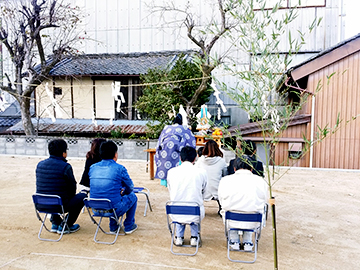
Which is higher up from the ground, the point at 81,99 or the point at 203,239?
the point at 81,99

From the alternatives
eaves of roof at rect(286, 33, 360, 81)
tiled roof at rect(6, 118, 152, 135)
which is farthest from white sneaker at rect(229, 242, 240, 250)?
tiled roof at rect(6, 118, 152, 135)

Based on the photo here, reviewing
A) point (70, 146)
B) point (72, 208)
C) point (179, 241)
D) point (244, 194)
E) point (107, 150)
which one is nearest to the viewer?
point (244, 194)

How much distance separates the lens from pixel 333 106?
9859 millimetres

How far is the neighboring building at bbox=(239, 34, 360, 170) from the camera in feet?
31.4

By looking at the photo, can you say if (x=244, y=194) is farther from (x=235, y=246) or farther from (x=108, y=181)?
(x=108, y=181)

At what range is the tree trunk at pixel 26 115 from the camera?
12.5 metres

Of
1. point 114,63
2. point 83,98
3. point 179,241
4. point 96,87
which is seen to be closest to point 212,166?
point 179,241

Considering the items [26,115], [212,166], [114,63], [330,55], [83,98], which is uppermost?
[114,63]

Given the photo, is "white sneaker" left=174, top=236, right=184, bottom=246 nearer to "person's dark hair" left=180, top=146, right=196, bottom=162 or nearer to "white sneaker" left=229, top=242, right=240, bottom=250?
"white sneaker" left=229, top=242, right=240, bottom=250

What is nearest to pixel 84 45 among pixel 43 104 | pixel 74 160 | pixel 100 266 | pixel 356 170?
pixel 43 104

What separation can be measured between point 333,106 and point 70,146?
32.0 ft

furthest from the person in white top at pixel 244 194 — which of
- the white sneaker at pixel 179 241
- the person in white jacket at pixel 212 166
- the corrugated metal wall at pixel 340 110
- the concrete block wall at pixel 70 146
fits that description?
the concrete block wall at pixel 70 146

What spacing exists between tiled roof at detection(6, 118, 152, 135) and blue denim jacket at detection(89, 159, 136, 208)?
8816 mm

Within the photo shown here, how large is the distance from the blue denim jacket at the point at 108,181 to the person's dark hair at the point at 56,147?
0.53 metres
